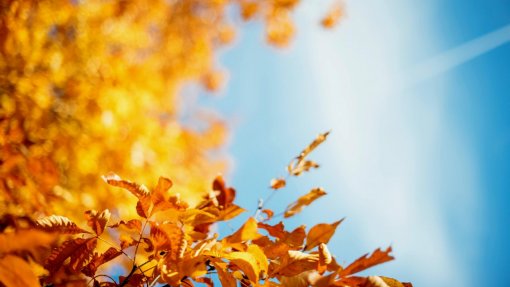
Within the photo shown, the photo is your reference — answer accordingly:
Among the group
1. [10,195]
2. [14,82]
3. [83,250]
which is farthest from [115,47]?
[83,250]

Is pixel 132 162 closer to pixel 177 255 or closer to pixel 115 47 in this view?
pixel 115 47

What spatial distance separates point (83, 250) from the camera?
0.64 m

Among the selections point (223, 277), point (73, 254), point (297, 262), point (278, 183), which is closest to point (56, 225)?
point (73, 254)

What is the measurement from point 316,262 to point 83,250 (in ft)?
1.56

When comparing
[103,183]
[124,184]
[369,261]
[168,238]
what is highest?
[103,183]

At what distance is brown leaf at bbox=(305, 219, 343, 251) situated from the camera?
2.12 feet

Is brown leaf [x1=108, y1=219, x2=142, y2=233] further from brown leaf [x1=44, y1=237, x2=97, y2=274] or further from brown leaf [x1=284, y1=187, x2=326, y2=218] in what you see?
brown leaf [x1=284, y1=187, x2=326, y2=218]

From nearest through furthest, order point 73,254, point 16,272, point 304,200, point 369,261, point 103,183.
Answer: point 16,272 < point 369,261 < point 73,254 < point 304,200 < point 103,183

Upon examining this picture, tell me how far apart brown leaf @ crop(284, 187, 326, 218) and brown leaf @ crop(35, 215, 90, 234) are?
52cm

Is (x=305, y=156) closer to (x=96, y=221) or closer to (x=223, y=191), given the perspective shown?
(x=223, y=191)

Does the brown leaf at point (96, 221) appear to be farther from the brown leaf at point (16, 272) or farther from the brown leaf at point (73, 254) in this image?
the brown leaf at point (16, 272)

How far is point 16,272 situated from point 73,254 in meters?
0.27

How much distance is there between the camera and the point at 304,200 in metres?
0.85

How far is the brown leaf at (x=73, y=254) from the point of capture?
60cm
